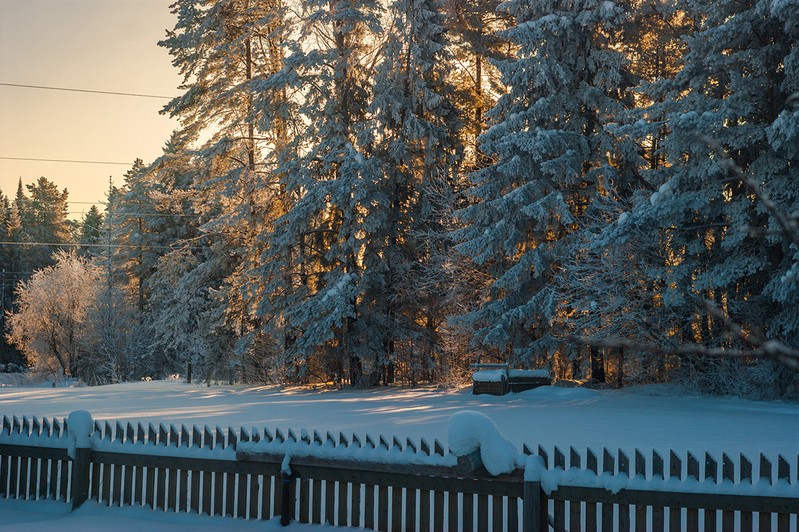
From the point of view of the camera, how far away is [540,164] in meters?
21.4

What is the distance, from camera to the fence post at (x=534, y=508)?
581 centimetres

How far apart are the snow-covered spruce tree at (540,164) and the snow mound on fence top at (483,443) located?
1441 cm

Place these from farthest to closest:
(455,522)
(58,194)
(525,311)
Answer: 1. (58,194)
2. (525,311)
3. (455,522)

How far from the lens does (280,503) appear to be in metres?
6.90

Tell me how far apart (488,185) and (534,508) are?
16284mm

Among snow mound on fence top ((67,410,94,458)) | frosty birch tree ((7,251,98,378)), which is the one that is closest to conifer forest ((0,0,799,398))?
snow mound on fence top ((67,410,94,458))

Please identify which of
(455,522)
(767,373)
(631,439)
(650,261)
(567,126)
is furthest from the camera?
(567,126)

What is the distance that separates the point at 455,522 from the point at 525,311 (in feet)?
47.4

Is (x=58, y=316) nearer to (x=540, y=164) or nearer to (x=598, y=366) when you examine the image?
(x=540, y=164)

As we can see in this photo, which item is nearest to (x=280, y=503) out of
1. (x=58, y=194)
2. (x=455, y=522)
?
(x=455, y=522)

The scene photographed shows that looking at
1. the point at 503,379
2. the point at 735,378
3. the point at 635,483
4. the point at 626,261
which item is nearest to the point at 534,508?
the point at 635,483

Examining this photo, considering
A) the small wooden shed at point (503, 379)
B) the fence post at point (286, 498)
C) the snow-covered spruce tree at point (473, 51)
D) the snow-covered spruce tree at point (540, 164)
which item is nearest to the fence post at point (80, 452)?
the fence post at point (286, 498)

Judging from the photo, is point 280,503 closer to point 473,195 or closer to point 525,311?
point 525,311

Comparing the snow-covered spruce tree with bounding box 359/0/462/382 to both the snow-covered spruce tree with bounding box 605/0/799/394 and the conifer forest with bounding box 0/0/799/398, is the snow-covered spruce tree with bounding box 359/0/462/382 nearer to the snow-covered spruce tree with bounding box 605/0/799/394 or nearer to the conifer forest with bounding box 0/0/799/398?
the conifer forest with bounding box 0/0/799/398
